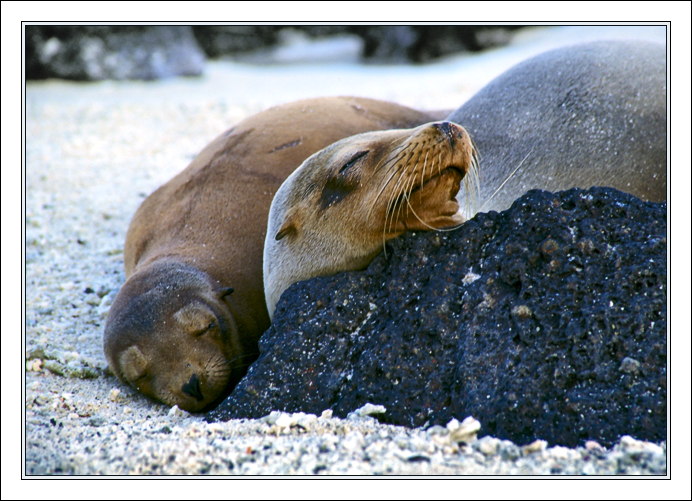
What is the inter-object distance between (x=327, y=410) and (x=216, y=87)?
9.86m

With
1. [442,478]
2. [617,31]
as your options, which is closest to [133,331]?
[442,478]

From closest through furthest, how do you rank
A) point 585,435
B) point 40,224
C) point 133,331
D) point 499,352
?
point 585,435, point 499,352, point 133,331, point 40,224

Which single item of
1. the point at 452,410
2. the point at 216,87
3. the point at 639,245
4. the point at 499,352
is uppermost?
the point at 639,245

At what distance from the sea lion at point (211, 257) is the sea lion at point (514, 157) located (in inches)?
15.7

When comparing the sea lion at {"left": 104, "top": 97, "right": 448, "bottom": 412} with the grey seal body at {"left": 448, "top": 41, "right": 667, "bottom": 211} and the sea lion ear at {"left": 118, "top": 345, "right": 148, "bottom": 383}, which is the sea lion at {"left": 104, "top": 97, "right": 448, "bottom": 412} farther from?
the grey seal body at {"left": 448, "top": 41, "right": 667, "bottom": 211}

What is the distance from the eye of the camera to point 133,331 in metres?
4.42

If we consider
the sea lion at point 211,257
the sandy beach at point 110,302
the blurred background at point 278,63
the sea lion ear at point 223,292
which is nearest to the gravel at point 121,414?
the sandy beach at point 110,302

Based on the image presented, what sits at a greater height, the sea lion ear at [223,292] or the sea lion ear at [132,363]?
the sea lion ear at [223,292]

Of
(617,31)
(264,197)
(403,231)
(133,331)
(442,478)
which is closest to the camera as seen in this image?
(442,478)

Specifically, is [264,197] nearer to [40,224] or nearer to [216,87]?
[40,224]

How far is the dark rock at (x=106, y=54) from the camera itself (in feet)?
42.9

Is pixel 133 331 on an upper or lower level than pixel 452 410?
lower

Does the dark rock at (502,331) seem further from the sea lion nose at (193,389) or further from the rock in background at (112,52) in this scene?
the rock in background at (112,52)

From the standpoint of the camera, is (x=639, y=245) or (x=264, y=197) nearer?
(x=639, y=245)
